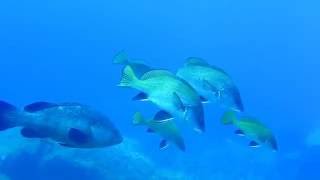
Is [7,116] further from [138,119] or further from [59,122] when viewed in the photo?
[138,119]

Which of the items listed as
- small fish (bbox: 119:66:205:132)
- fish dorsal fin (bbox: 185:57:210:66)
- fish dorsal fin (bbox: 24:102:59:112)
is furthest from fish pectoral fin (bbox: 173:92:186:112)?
fish dorsal fin (bbox: 24:102:59:112)

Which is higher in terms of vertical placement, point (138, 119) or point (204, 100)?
point (138, 119)

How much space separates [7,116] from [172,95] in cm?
108

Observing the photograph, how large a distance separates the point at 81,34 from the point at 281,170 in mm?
113195

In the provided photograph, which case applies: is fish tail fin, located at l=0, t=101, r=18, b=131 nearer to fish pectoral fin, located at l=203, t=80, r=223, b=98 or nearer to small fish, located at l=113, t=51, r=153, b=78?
small fish, located at l=113, t=51, r=153, b=78

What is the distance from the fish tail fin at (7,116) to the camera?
12.8 feet

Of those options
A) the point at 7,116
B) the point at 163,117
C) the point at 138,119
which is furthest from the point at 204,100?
the point at 7,116

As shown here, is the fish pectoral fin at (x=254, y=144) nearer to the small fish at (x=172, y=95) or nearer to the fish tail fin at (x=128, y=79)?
the small fish at (x=172, y=95)

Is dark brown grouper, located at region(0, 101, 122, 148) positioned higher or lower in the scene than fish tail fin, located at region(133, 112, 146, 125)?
lower

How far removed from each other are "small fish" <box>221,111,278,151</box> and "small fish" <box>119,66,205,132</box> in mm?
573

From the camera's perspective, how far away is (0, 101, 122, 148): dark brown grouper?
391 cm

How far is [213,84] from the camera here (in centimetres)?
430

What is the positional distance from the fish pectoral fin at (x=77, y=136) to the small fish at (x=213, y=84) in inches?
36.4

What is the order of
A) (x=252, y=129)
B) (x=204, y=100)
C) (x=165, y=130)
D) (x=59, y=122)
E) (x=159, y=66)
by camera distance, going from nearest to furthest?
(x=59, y=122) < (x=204, y=100) < (x=252, y=129) < (x=165, y=130) < (x=159, y=66)
